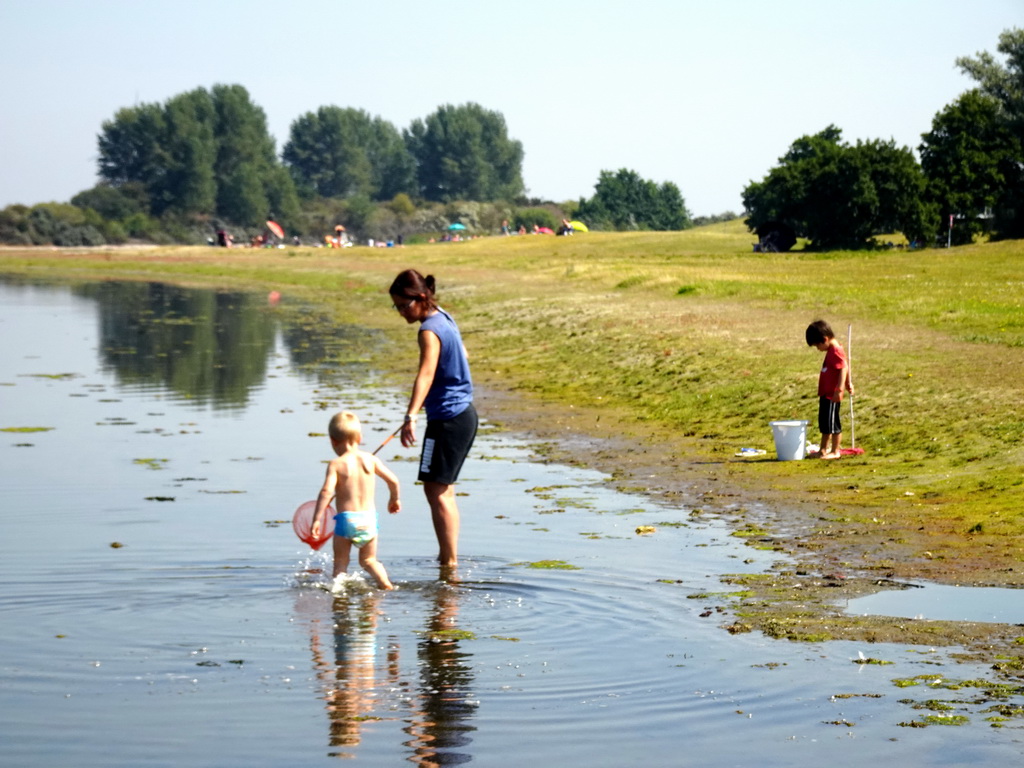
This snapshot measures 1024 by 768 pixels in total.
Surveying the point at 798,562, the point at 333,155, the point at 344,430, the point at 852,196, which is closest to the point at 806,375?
the point at 798,562

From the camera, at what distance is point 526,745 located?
236 inches

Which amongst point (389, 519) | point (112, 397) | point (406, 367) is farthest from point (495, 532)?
point (406, 367)

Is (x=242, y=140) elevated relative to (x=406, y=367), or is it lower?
elevated

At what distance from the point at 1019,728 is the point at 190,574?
5417 mm

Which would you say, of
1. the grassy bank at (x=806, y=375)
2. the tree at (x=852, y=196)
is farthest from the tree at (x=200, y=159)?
the grassy bank at (x=806, y=375)

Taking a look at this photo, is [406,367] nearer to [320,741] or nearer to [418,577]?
[418,577]

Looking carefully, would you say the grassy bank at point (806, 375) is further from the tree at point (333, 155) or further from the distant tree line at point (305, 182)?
the tree at point (333, 155)

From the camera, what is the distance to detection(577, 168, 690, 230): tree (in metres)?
150

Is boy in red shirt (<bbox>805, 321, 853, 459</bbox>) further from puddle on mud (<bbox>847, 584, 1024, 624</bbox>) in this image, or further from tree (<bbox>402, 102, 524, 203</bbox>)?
tree (<bbox>402, 102, 524, 203</bbox>)

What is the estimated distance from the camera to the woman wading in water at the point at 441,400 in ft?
30.1

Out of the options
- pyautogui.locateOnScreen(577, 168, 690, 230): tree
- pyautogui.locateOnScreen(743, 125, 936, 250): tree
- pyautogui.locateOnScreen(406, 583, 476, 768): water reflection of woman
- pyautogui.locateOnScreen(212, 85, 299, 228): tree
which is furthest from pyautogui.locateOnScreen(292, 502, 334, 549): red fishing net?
pyautogui.locateOnScreen(577, 168, 690, 230): tree

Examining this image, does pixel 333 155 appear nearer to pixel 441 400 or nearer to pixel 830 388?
pixel 830 388

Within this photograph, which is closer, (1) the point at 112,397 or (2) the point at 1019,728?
(2) the point at 1019,728

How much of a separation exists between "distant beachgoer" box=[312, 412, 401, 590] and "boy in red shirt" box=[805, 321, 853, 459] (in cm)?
571
